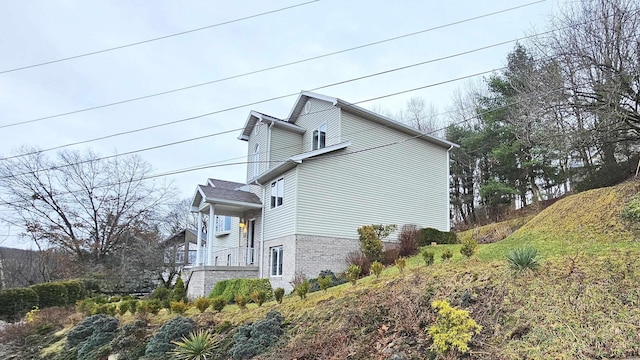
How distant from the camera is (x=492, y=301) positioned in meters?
6.12

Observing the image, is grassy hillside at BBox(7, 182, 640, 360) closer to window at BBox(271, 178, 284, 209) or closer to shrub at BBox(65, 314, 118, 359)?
shrub at BBox(65, 314, 118, 359)

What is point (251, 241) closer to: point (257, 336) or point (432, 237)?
point (432, 237)

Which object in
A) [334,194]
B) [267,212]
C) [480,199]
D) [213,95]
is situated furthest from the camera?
[480,199]

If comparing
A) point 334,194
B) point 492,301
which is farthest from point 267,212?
point 492,301

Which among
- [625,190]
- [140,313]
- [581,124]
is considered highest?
[581,124]

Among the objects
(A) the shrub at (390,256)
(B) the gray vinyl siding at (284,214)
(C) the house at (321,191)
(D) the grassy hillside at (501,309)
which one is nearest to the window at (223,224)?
(C) the house at (321,191)

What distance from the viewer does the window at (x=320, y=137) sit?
19.0m

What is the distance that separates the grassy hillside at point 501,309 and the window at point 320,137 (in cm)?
1049

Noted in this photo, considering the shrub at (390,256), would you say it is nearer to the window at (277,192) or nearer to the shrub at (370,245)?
the shrub at (370,245)

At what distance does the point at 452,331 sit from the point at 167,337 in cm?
599

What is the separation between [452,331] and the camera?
545cm

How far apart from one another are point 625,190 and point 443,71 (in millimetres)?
5789

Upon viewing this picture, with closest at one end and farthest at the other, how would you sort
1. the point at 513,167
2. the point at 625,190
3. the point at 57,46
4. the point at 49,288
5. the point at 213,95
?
the point at 625,190 → the point at 57,46 → the point at 213,95 → the point at 49,288 → the point at 513,167

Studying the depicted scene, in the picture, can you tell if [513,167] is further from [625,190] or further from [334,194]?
[625,190]
